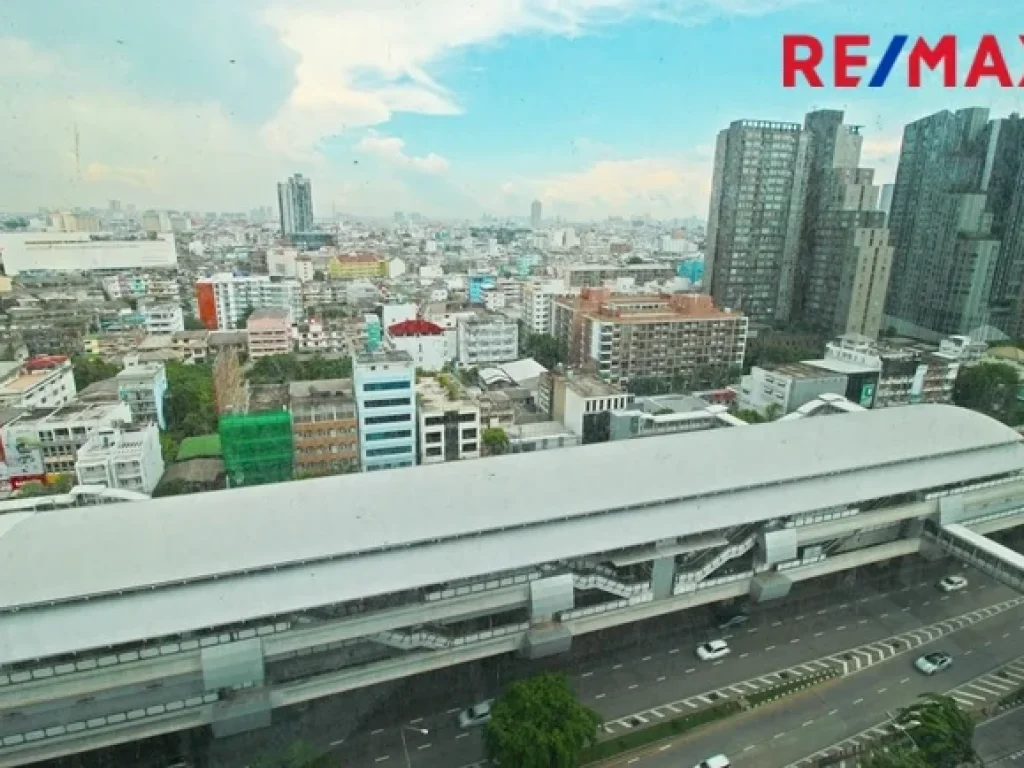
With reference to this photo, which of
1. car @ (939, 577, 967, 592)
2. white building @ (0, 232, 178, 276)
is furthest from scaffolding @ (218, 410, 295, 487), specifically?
white building @ (0, 232, 178, 276)

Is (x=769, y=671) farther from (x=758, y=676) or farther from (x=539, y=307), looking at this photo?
(x=539, y=307)

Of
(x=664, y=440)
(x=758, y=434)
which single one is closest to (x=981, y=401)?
(x=758, y=434)

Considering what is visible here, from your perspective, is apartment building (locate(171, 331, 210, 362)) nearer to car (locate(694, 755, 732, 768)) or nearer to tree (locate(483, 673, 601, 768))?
tree (locate(483, 673, 601, 768))

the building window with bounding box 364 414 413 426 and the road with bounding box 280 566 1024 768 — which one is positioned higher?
the building window with bounding box 364 414 413 426

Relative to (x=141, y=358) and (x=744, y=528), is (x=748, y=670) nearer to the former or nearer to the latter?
(x=744, y=528)

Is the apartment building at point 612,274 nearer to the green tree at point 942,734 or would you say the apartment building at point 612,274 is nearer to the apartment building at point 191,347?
the apartment building at point 191,347

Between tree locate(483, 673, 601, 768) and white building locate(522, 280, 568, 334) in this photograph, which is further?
white building locate(522, 280, 568, 334)

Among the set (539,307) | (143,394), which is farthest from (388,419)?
(539,307)
